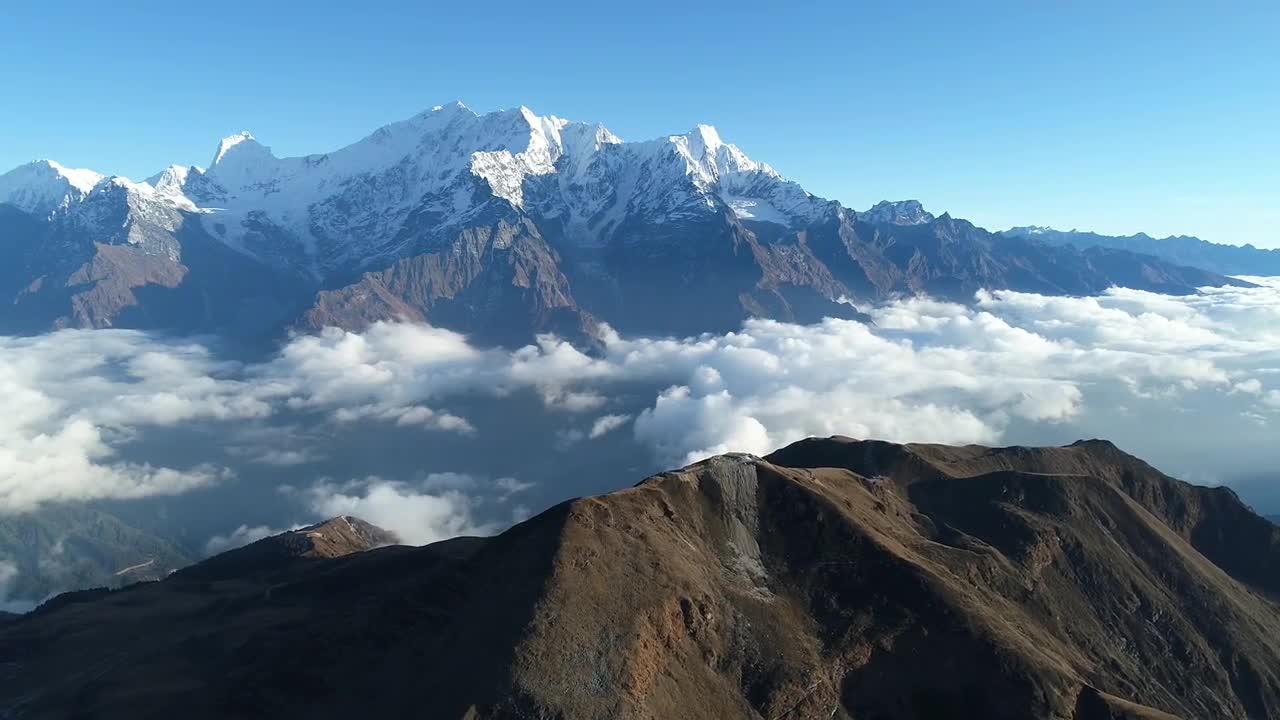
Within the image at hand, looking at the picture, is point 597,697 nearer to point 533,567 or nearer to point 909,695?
point 533,567

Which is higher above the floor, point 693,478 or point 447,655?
point 693,478

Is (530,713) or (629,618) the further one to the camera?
(629,618)

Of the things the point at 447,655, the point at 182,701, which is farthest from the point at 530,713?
the point at 182,701

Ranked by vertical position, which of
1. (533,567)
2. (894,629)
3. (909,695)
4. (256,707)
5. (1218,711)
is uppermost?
(533,567)

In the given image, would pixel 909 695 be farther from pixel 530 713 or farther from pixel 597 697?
pixel 530 713

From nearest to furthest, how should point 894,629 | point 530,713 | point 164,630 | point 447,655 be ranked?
point 530,713 < point 447,655 < point 894,629 < point 164,630

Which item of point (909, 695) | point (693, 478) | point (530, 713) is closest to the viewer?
point (530, 713)

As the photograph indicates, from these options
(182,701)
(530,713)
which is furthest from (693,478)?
(182,701)
